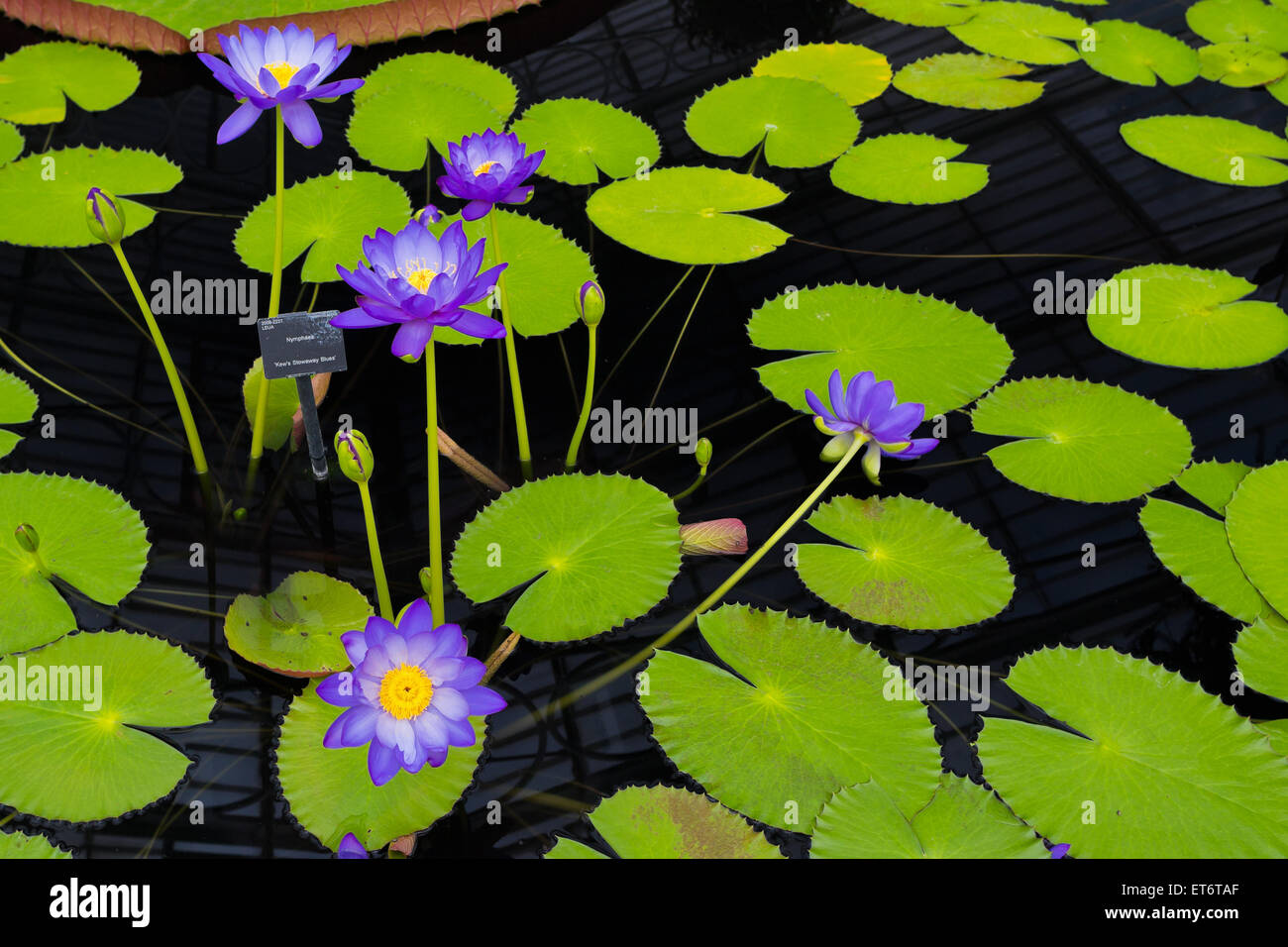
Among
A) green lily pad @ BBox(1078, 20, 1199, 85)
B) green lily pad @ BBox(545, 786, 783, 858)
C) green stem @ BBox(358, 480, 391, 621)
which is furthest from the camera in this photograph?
green lily pad @ BBox(1078, 20, 1199, 85)

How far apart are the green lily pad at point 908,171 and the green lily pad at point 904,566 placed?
1135 mm

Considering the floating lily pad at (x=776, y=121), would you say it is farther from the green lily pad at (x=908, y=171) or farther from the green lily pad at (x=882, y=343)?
the green lily pad at (x=882, y=343)

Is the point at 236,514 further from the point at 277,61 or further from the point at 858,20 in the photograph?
the point at 858,20

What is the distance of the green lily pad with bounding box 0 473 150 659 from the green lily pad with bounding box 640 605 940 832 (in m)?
0.97

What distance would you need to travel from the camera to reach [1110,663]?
1578mm

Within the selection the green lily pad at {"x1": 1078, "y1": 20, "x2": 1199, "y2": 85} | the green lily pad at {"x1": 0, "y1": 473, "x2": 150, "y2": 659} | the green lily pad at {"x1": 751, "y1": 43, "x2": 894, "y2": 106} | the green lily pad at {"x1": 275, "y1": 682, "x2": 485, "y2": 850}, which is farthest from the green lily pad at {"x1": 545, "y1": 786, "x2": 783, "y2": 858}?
the green lily pad at {"x1": 1078, "y1": 20, "x2": 1199, "y2": 85}

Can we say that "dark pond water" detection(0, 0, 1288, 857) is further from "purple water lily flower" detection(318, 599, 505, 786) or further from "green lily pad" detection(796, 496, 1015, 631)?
"purple water lily flower" detection(318, 599, 505, 786)

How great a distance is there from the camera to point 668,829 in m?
1.36

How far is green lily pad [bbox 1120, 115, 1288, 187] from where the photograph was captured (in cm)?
273

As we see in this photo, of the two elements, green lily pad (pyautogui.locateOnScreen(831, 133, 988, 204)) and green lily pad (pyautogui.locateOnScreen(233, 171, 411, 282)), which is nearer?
green lily pad (pyautogui.locateOnScreen(233, 171, 411, 282))

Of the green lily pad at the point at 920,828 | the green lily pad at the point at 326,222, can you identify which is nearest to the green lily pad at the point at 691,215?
the green lily pad at the point at 326,222

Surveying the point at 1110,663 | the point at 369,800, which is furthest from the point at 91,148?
the point at 1110,663

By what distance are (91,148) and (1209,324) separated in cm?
309

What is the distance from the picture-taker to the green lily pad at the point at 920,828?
132 centimetres
